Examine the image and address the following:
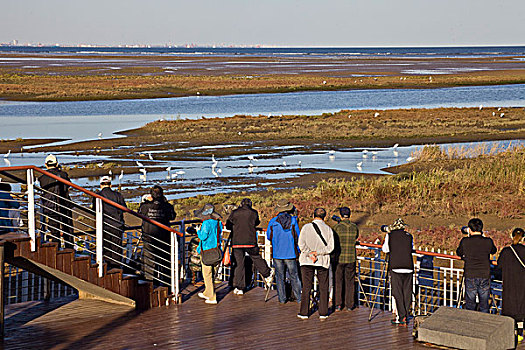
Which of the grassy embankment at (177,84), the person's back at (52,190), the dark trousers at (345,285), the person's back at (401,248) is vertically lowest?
the dark trousers at (345,285)

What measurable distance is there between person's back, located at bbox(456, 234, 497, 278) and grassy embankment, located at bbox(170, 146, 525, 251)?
31.2ft

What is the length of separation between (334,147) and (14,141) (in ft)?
62.6

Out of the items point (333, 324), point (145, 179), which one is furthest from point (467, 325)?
point (145, 179)

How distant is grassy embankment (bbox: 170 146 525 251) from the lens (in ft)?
77.6

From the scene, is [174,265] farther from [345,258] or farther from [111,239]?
[345,258]

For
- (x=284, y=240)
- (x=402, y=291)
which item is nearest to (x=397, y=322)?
(x=402, y=291)

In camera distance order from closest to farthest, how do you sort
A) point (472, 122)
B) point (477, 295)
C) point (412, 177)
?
1. point (477, 295)
2. point (412, 177)
3. point (472, 122)

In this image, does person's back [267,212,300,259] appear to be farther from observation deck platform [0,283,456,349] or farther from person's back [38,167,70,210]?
person's back [38,167,70,210]

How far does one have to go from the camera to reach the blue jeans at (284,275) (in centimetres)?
1259

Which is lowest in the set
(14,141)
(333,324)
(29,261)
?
(333,324)

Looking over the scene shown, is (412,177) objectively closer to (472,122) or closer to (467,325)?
(467,325)

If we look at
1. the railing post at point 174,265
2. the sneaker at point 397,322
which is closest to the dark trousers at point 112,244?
the railing post at point 174,265

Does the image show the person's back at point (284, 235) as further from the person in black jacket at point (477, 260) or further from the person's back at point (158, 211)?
the person in black jacket at point (477, 260)

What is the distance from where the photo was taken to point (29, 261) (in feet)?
37.5
